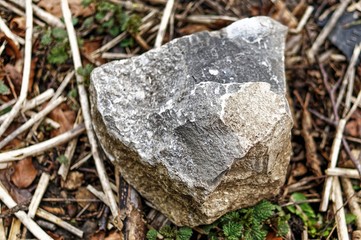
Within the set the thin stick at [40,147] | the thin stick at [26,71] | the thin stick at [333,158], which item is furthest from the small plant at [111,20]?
the thin stick at [333,158]

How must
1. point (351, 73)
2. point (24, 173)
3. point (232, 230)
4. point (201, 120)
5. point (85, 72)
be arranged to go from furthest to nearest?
point (351, 73) < point (85, 72) < point (24, 173) < point (232, 230) < point (201, 120)

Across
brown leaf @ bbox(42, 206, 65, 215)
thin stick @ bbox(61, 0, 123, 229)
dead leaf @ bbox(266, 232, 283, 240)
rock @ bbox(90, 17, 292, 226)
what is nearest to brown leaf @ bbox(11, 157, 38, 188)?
brown leaf @ bbox(42, 206, 65, 215)

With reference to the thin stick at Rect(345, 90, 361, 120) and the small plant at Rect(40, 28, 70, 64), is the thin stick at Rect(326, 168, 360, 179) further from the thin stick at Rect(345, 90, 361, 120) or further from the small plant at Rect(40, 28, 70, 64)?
the small plant at Rect(40, 28, 70, 64)

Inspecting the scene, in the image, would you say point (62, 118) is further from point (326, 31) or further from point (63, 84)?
point (326, 31)

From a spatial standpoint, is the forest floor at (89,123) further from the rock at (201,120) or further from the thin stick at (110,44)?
the rock at (201,120)

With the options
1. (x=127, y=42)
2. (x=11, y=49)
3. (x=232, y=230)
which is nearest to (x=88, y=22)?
(x=127, y=42)

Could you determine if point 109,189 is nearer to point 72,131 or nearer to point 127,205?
point 127,205

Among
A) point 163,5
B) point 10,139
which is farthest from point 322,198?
point 10,139

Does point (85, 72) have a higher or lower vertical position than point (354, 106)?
higher
